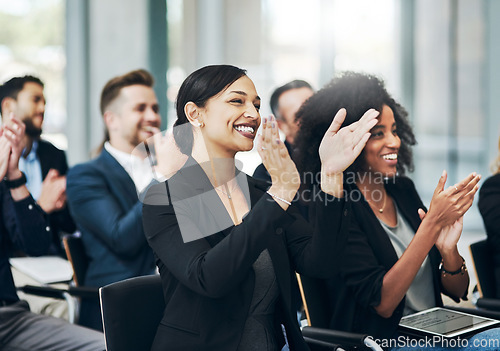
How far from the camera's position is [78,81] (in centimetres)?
444

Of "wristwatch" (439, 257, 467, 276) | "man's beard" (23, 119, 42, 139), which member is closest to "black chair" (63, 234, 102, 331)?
"man's beard" (23, 119, 42, 139)

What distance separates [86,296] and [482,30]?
15.0 ft

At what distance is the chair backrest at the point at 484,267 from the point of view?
7.09 ft

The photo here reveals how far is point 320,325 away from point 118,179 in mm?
1284

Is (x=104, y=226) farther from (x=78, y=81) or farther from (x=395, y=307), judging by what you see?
(x=78, y=81)

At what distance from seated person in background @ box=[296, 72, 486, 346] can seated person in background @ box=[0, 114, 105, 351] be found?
0.93 metres

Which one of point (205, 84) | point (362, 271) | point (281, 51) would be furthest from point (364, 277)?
point (281, 51)

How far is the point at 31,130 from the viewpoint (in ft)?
10.3

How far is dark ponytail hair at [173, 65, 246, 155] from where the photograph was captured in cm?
154

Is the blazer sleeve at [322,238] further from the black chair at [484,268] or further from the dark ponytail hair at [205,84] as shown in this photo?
the black chair at [484,268]

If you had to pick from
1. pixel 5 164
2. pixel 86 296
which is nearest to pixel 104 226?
pixel 86 296

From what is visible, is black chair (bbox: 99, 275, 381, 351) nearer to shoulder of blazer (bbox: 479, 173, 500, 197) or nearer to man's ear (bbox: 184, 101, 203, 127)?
man's ear (bbox: 184, 101, 203, 127)

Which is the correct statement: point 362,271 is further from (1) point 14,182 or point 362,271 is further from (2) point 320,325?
(1) point 14,182

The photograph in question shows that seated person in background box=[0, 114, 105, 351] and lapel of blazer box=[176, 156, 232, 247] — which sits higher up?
lapel of blazer box=[176, 156, 232, 247]
